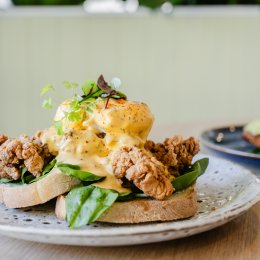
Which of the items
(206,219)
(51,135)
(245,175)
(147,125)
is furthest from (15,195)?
(245,175)

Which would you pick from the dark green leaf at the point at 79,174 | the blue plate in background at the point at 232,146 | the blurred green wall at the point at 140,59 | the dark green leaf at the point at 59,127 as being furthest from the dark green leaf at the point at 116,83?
the blurred green wall at the point at 140,59

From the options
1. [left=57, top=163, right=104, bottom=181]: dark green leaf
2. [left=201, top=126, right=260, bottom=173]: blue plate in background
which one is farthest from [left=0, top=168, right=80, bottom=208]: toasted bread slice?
[left=201, top=126, right=260, bottom=173]: blue plate in background

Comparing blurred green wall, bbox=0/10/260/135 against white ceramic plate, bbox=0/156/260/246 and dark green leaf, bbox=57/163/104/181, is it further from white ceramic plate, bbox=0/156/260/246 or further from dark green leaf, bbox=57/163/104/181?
dark green leaf, bbox=57/163/104/181

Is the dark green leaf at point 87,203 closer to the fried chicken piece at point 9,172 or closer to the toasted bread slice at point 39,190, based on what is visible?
the toasted bread slice at point 39,190

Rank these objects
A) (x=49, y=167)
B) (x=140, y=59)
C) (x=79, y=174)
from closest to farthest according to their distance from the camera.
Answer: (x=79, y=174), (x=49, y=167), (x=140, y=59)

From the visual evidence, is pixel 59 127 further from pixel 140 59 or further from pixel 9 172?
pixel 140 59

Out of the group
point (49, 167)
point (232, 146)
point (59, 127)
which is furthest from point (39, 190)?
point (232, 146)

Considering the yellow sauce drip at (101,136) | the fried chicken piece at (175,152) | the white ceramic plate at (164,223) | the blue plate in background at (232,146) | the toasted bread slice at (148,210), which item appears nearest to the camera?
the white ceramic plate at (164,223)

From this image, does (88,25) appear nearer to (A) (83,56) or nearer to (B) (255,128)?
(A) (83,56)
